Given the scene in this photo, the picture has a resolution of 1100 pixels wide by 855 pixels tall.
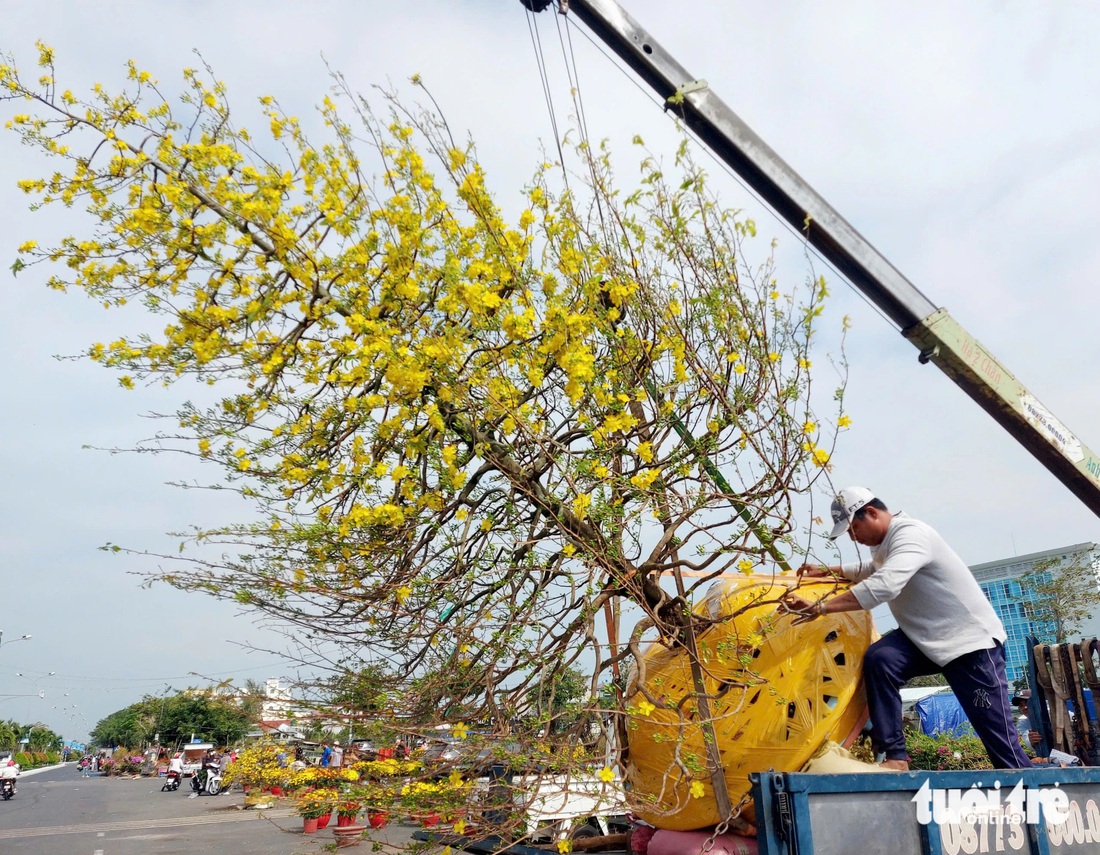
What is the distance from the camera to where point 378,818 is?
160 inches

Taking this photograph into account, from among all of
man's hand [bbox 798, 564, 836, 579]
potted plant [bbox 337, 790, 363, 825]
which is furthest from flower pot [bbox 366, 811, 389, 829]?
man's hand [bbox 798, 564, 836, 579]

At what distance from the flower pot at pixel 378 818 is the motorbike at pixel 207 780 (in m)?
30.8

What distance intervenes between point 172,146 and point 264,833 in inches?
581

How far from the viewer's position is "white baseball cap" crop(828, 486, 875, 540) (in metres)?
4.21

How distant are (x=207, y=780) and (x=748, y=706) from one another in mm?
32751

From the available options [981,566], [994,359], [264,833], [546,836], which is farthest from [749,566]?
[981,566]

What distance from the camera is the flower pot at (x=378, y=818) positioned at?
3.77 meters

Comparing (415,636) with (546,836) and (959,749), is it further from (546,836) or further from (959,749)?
(959,749)

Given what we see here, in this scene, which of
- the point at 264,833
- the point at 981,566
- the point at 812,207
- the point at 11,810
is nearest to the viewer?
the point at 812,207

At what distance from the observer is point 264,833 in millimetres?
15828

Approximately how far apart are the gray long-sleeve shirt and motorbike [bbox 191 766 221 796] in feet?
105

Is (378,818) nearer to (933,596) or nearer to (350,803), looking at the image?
(350,803)

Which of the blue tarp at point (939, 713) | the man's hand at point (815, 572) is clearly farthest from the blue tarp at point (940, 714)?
the man's hand at point (815, 572)

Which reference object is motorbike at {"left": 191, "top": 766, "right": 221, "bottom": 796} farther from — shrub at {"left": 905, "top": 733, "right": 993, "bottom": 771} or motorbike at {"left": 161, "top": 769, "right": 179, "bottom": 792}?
shrub at {"left": 905, "top": 733, "right": 993, "bottom": 771}
